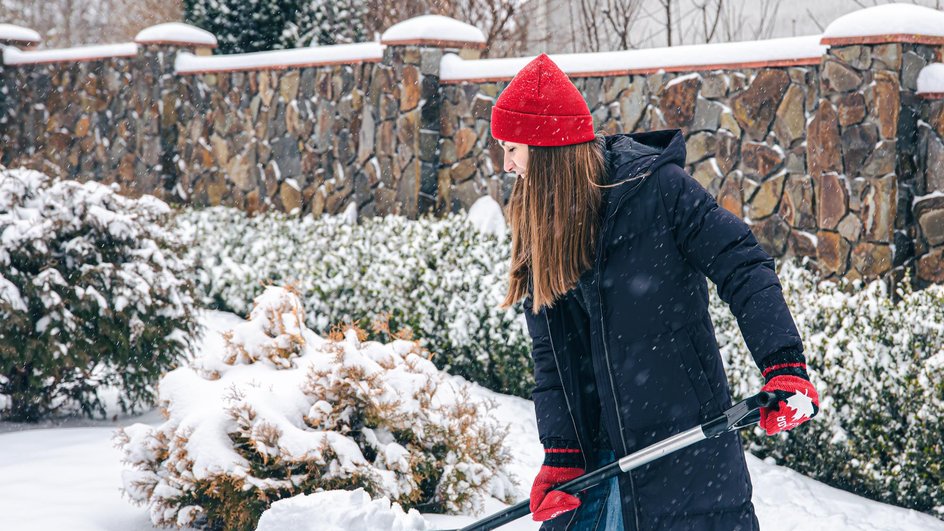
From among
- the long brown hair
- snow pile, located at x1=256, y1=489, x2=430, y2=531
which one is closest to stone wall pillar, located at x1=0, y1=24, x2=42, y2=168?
snow pile, located at x1=256, y1=489, x2=430, y2=531

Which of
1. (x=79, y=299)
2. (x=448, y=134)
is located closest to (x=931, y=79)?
(x=448, y=134)

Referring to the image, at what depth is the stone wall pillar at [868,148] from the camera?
5.76 meters

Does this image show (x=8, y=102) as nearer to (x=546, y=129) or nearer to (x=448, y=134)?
(x=448, y=134)

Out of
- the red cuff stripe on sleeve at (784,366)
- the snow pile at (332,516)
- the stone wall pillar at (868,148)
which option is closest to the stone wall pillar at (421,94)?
the stone wall pillar at (868,148)

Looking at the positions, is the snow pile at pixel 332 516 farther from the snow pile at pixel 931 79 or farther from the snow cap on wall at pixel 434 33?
the snow cap on wall at pixel 434 33

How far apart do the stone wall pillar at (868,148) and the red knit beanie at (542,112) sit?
150 inches

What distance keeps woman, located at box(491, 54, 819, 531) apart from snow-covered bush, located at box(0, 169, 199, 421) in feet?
11.5

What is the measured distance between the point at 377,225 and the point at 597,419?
5.56m

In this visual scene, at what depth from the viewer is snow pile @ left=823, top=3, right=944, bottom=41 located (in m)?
5.66

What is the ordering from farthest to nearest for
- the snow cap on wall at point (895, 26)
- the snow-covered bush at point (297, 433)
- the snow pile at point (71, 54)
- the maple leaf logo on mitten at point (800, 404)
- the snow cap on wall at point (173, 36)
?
the snow pile at point (71, 54)
the snow cap on wall at point (173, 36)
the snow cap on wall at point (895, 26)
the snow-covered bush at point (297, 433)
the maple leaf logo on mitten at point (800, 404)

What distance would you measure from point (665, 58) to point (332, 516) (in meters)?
4.77

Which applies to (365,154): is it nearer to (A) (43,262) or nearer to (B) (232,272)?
(B) (232,272)

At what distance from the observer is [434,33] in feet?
26.9

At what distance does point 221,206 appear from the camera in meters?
10.1
